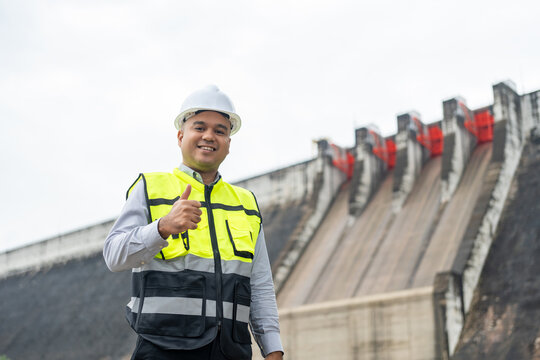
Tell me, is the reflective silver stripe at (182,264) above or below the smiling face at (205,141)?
below

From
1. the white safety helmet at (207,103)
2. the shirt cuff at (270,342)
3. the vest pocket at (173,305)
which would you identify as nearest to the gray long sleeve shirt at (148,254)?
the shirt cuff at (270,342)

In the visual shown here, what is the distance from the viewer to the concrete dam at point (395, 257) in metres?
15.8

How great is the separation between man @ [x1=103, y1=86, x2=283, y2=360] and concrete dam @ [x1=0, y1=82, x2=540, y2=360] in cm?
1174

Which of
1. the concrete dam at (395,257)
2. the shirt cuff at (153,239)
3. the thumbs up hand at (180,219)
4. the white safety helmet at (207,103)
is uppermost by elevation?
the concrete dam at (395,257)

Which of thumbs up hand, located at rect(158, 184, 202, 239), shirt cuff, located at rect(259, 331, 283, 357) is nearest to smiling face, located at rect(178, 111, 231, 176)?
thumbs up hand, located at rect(158, 184, 202, 239)

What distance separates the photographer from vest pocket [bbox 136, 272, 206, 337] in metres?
2.91

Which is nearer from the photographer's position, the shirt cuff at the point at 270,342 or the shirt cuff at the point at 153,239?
the shirt cuff at the point at 153,239

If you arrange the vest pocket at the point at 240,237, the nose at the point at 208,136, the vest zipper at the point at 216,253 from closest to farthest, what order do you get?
the vest zipper at the point at 216,253 → the vest pocket at the point at 240,237 → the nose at the point at 208,136

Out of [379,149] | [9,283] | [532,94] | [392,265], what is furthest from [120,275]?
[532,94]

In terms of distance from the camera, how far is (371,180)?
2359cm

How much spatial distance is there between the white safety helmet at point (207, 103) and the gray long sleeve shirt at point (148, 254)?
10.0 inches

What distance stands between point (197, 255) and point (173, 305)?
0.76 ft

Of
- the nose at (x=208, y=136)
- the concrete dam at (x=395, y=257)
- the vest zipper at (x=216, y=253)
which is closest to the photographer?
the vest zipper at (x=216, y=253)

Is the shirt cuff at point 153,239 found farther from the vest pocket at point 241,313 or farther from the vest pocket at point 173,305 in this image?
the vest pocket at point 241,313
